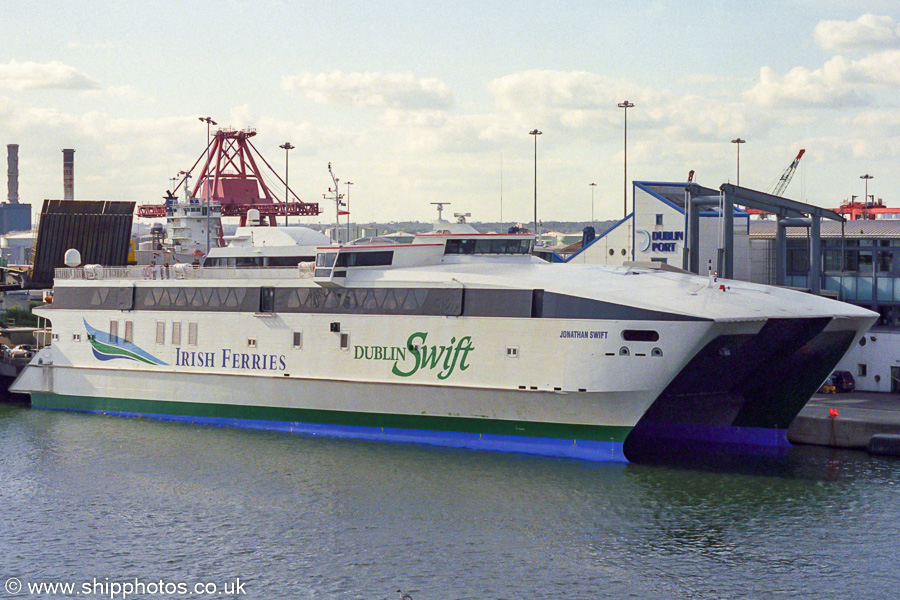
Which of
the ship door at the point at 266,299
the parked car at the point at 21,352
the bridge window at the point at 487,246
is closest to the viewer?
the bridge window at the point at 487,246

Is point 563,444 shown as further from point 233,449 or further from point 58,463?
point 58,463

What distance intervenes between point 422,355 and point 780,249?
21884 mm

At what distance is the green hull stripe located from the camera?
31531 mm

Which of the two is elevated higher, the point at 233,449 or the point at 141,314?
the point at 141,314

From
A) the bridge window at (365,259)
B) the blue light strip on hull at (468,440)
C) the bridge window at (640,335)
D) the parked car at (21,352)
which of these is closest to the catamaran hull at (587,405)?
the blue light strip on hull at (468,440)

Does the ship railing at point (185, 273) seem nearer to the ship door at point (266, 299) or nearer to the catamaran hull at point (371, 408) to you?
the ship door at point (266, 299)

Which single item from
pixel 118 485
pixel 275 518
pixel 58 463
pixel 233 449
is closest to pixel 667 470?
pixel 275 518

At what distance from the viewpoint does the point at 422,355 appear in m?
33.1

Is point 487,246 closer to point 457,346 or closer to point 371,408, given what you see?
point 457,346

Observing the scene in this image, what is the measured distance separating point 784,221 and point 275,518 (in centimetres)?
3028

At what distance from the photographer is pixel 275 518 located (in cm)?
2573

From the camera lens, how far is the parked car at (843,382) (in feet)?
129

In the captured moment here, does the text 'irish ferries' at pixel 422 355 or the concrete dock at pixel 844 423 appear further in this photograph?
the concrete dock at pixel 844 423

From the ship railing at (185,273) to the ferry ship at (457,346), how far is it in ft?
0.35
